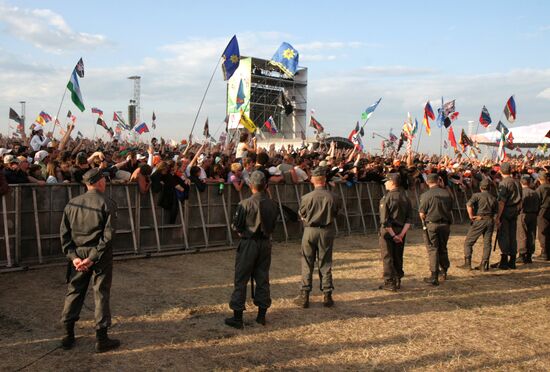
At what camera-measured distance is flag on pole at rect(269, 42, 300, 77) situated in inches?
626

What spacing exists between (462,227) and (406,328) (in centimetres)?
1266

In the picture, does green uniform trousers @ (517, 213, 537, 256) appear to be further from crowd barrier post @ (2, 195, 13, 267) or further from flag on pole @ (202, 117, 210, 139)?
flag on pole @ (202, 117, 210, 139)

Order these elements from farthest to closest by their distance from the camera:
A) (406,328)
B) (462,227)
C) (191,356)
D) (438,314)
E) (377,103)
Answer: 1. (377,103)
2. (462,227)
3. (438,314)
4. (406,328)
5. (191,356)

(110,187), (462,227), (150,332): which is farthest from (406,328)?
(462,227)

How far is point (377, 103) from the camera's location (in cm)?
1952

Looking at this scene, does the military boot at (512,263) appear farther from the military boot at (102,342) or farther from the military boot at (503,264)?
the military boot at (102,342)

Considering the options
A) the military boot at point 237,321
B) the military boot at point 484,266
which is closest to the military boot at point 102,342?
the military boot at point 237,321

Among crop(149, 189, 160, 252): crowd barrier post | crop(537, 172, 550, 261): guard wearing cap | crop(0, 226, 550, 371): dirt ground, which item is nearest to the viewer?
crop(0, 226, 550, 371): dirt ground

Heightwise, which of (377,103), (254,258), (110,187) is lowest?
(254,258)

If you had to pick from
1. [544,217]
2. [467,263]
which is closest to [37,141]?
[467,263]

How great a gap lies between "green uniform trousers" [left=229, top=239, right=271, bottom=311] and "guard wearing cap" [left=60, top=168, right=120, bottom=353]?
1704mm

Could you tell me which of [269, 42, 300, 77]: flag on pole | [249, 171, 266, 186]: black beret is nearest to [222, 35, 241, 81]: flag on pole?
[269, 42, 300, 77]: flag on pole

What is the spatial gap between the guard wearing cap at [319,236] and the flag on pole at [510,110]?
64.4 feet

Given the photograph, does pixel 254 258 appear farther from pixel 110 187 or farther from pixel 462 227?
pixel 462 227
